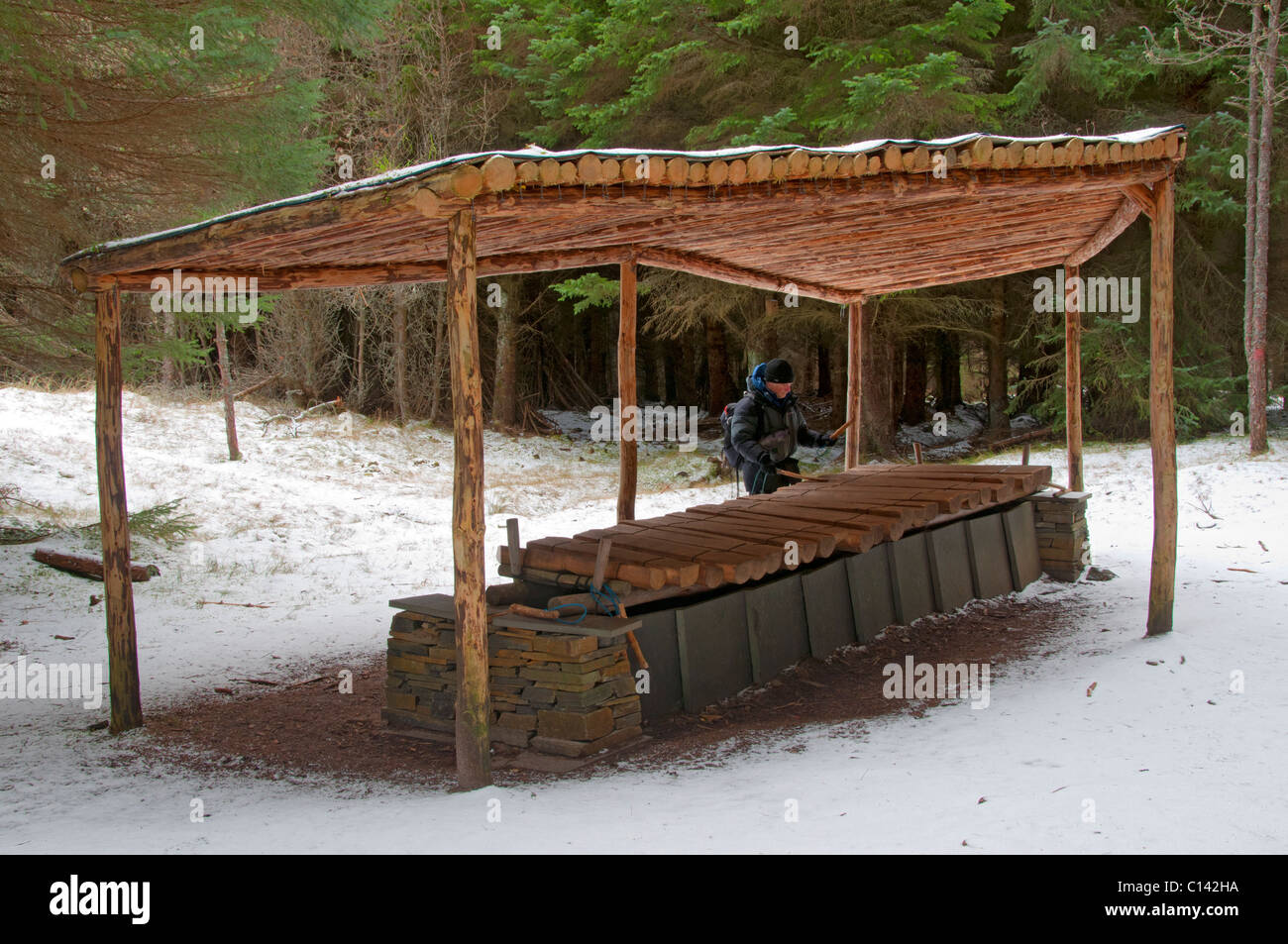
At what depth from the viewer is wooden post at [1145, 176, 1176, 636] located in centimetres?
688

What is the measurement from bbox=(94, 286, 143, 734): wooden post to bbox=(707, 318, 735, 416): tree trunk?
17.0m

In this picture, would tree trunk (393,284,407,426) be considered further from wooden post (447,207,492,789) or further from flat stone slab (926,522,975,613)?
wooden post (447,207,492,789)

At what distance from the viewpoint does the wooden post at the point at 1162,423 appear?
688cm

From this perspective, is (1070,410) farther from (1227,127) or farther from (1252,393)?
(1227,127)

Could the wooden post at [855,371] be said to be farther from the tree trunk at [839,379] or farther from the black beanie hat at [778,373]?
the tree trunk at [839,379]

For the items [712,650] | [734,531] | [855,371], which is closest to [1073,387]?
[855,371]

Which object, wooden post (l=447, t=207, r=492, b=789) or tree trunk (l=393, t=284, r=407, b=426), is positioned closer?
wooden post (l=447, t=207, r=492, b=789)

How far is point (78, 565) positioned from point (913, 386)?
18112 mm

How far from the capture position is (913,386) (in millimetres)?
23297

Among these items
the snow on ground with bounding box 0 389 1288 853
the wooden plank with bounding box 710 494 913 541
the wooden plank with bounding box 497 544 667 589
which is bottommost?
the snow on ground with bounding box 0 389 1288 853

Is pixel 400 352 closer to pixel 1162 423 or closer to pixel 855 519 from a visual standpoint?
pixel 855 519

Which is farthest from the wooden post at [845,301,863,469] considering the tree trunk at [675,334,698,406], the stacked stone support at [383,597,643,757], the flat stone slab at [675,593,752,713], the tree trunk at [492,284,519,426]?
the tree trunk at [675,334,698,406]

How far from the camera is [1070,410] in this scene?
9930mm

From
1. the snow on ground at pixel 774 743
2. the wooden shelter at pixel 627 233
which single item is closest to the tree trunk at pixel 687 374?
the snow on ground at pixel 774 743
